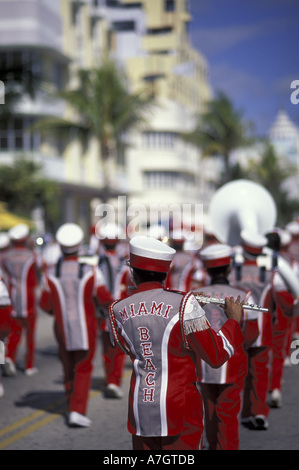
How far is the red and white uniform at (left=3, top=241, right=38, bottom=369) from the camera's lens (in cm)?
1109

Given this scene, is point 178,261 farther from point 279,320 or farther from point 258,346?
point 258,346

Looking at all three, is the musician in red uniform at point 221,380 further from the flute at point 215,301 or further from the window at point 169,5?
the window at point 169,5

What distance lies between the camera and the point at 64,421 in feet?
26.5

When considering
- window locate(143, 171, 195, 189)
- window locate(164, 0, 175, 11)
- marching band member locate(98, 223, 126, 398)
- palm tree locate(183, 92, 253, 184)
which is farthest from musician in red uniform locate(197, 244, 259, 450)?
window locate(164, 0, 175, 11)

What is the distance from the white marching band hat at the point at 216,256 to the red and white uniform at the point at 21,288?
205 inches

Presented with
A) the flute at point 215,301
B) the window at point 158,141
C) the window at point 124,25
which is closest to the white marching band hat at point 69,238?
the flute at point 215,301

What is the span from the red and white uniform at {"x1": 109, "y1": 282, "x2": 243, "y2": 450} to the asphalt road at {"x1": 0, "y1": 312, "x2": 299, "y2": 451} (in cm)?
252

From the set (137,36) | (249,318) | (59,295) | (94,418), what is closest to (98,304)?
(59,295)

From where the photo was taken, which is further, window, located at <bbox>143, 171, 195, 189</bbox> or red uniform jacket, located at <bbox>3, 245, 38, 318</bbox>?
window, located at <bbox>143, 171, 195, 189</bbox>

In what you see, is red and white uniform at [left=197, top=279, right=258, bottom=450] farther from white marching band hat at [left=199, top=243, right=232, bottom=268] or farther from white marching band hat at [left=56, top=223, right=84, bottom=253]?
white marching band hat at [left=56, top=223, right=84, bottom=253]

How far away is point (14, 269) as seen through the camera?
11.1 metres

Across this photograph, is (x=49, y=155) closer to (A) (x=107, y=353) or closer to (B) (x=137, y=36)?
(A) (x=107, y=353)

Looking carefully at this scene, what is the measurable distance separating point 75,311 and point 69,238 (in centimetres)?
70

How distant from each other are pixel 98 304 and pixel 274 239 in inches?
76.7
